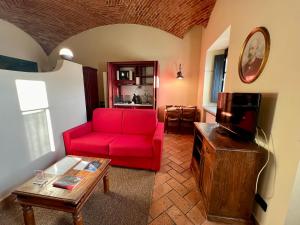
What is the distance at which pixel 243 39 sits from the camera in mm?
1717

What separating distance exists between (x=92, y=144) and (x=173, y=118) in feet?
7.34

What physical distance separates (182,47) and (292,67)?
10.8 ft

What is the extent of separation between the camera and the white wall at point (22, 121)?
1.62 m

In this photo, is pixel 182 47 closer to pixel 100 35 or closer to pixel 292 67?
pixel 100 35

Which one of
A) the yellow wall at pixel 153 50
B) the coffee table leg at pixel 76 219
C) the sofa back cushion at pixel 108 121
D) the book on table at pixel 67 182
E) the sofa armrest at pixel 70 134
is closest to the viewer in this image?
the coffee table leg at pixel 76 219

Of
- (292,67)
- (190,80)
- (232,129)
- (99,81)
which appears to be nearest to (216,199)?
(232,129)

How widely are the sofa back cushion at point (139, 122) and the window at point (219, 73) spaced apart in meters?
1.85

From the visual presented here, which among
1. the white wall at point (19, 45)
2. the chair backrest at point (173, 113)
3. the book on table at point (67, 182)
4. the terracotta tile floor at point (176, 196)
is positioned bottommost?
the terracotta tile floor at point (176, 196)

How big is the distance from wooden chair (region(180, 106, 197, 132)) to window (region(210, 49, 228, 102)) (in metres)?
0.61

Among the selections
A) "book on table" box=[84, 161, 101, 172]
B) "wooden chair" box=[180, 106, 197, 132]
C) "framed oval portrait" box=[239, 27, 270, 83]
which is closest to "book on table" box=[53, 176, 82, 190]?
"book on table" box=[84, 161, 101, 172]

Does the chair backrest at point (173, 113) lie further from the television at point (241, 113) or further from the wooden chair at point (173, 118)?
the television at point (241, 113)

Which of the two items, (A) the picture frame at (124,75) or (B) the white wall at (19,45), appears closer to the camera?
(B) the white wall at (19,45)

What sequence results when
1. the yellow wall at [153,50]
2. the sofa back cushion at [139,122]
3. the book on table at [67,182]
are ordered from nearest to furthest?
1. the book on table at [67,182]
2. the sofa back cushion at [139,122]
3. the yellow wall at [153,50]

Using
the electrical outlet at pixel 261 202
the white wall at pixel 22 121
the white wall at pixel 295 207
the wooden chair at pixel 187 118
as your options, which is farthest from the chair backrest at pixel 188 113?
the white wall at pixel 295 207
